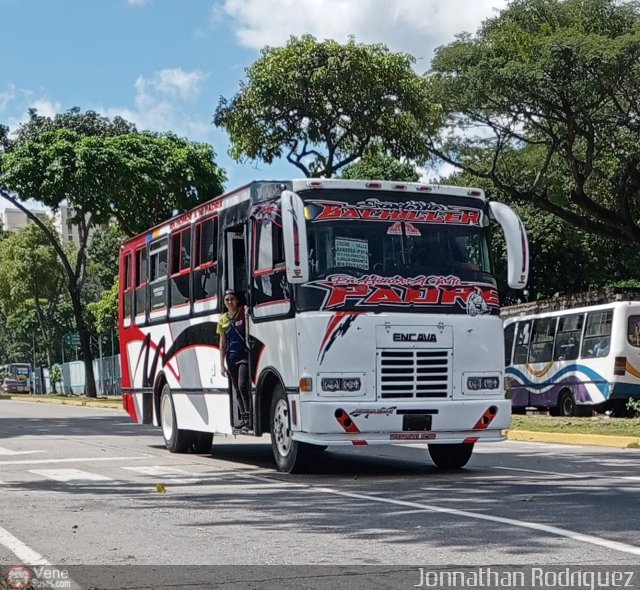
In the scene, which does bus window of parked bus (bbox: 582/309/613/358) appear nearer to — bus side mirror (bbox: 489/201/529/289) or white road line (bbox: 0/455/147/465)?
white road line (bbox: 0/455/147/465)

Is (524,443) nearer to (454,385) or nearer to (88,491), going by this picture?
(454,385)

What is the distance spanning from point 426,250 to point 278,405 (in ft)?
7.89

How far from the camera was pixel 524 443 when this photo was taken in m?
19.3

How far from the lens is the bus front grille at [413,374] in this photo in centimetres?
1243

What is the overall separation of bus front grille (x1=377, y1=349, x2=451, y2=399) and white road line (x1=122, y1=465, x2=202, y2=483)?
2345mm

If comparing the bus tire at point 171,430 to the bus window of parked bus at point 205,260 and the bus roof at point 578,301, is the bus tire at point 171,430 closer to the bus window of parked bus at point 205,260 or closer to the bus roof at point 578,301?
the bus window of parked bus at point 205,260

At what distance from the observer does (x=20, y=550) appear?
25.9 feet

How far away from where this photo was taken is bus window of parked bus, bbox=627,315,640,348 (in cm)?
2859

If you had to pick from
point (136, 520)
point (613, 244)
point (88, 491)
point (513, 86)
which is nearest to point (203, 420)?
point (88, 491)

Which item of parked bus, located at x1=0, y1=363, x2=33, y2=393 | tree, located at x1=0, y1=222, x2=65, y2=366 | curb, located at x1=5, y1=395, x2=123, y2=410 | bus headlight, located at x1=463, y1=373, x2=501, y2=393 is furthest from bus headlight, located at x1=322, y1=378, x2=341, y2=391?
parked bus, located at x1=0, y1=363, x2=33, y2=393

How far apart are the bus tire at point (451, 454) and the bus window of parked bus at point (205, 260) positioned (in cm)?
340

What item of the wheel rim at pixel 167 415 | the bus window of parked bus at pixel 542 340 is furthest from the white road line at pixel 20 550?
the bus window of parked bus at pixel 542 340

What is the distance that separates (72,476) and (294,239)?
13.1 feet

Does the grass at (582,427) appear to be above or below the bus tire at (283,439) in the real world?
below
